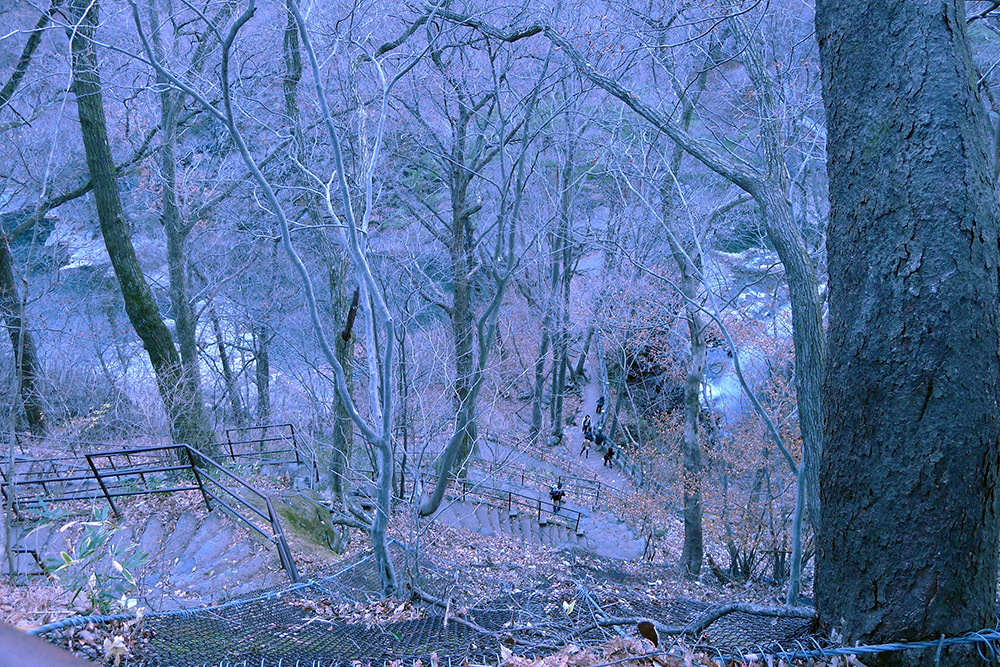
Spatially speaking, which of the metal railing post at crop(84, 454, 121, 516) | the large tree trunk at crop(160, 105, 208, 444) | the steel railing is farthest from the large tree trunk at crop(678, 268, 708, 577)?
the metal railing post at crop(84, 454, 121, 516)

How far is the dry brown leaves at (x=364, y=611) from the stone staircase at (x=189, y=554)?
42.6 inches

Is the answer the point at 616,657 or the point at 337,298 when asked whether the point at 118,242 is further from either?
the point at 616,657

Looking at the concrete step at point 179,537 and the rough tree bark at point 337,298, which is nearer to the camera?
the concrete step at point 179,537

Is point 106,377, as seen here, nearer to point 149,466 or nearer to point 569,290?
point 149,466

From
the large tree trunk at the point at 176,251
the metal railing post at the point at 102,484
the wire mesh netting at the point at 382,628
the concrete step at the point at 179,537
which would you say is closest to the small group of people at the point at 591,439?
the large tree trunk at the point at 176,251

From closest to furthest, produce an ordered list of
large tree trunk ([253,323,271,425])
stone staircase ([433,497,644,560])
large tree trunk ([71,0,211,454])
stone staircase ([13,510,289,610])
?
stone staircase ([13,510,289,610])
large tree trunk ([71,0,211,454])
stone staircase ([433,497,644,560])
large tree trunk ([253,323,271,425])

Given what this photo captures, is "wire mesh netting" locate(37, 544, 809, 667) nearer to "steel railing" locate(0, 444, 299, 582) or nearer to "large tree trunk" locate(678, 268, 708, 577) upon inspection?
"steel railing" locate(0, 444, 299, 582)

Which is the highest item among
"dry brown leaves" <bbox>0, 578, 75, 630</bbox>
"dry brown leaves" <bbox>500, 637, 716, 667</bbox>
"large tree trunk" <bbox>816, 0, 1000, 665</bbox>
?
"large tree trunk" <bbox>816, 0, 1000, 665</bbox>

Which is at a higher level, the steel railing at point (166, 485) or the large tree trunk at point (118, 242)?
the large tree trunk at point (118, 242)

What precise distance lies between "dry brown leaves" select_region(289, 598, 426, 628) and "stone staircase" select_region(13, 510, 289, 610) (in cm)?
108

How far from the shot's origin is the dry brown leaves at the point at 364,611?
5.52m

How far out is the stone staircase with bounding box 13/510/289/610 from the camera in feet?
22.2

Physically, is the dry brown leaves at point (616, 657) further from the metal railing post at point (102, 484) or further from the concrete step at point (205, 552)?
the metal railing post at point (102, 484)

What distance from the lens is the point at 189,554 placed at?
771cm
